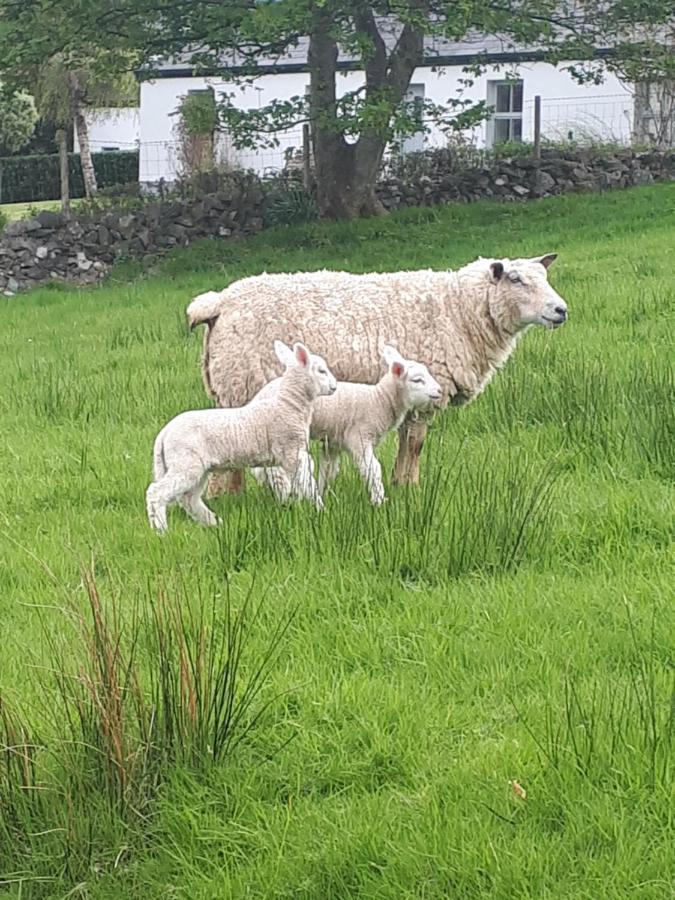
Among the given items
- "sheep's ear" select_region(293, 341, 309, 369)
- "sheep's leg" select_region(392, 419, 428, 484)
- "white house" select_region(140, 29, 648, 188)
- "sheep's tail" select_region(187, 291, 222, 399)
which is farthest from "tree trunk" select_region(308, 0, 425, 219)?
"sheep's ear" select_region(293, 341, 309, 369)

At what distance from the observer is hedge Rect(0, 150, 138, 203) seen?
40156 millimetres

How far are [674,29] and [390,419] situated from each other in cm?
1885

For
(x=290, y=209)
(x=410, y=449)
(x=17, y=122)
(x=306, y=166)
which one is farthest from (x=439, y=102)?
(x=410, y=449)

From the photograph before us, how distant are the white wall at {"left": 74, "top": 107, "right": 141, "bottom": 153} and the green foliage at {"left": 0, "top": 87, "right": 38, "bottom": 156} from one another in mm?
3109

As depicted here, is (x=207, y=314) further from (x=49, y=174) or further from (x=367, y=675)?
(x=49, y=174)

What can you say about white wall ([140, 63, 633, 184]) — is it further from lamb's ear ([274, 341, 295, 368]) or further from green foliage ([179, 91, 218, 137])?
lamb's ear ([274, 341, 295, 368])

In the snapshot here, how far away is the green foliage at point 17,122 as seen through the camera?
41750mm

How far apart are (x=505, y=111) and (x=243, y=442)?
86.4 ft

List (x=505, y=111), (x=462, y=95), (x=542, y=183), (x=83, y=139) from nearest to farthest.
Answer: (x=542, y=183), (x=462, y=95), (x=505, y=111), (x=83, y=139)

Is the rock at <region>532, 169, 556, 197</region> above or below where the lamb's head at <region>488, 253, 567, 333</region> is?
above

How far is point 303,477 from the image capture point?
20.4ft

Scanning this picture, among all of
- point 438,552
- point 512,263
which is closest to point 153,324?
point 512,263

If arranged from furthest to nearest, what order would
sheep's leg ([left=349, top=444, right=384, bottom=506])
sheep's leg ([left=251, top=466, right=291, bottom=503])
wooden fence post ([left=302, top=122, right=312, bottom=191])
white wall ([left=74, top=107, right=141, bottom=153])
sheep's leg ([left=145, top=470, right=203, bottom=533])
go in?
white wall ([left=74, top=107, right=141, bottom=153])
wooden fence post ([left=302, top=122, right=312, bottom=191])
sheep's leg ([left=251, top=466, right=291, bottom=503])
sheep's leg ([left=349, top=444, right=384, bottom=506])
sheep's leg ([left=145, top=470, right=203, bottom=533])

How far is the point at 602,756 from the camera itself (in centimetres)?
364
